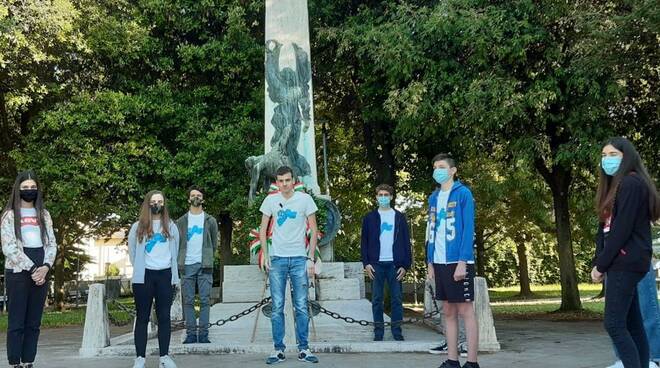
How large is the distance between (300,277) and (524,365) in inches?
98.5

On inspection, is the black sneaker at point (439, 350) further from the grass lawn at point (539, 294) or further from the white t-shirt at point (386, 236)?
the grass lawn at point (539, 294)

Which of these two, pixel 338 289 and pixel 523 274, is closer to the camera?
pixel 338 289

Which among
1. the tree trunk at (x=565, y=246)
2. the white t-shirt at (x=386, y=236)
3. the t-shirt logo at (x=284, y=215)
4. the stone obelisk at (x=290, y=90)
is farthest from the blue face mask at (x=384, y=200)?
the tree trunk at (x=565, y=246)

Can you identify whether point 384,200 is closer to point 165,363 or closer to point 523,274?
point 165,363

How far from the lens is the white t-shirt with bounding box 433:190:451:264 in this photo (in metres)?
6.46

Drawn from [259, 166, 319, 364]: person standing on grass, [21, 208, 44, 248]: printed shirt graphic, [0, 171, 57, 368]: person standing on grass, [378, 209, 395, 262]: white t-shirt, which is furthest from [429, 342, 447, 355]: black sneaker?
[21, 208, 44, 248]: printed shirt graphic

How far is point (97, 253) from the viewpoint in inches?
3290

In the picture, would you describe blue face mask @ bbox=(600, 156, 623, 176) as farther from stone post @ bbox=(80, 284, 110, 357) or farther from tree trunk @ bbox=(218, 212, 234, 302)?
tree trunk @ bbox=(218, 212, 234, 302)

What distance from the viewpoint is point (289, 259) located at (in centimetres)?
743

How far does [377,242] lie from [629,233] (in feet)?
14.3

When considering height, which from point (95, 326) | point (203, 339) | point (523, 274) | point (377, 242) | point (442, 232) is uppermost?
point (523, 274)

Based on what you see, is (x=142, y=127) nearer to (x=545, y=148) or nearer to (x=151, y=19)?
(x=151, y=19)

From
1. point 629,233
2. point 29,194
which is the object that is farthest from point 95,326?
point 629,233

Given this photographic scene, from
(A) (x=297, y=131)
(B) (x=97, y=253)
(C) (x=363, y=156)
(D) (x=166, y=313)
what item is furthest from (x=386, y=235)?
(B) (x=97, y=253)
